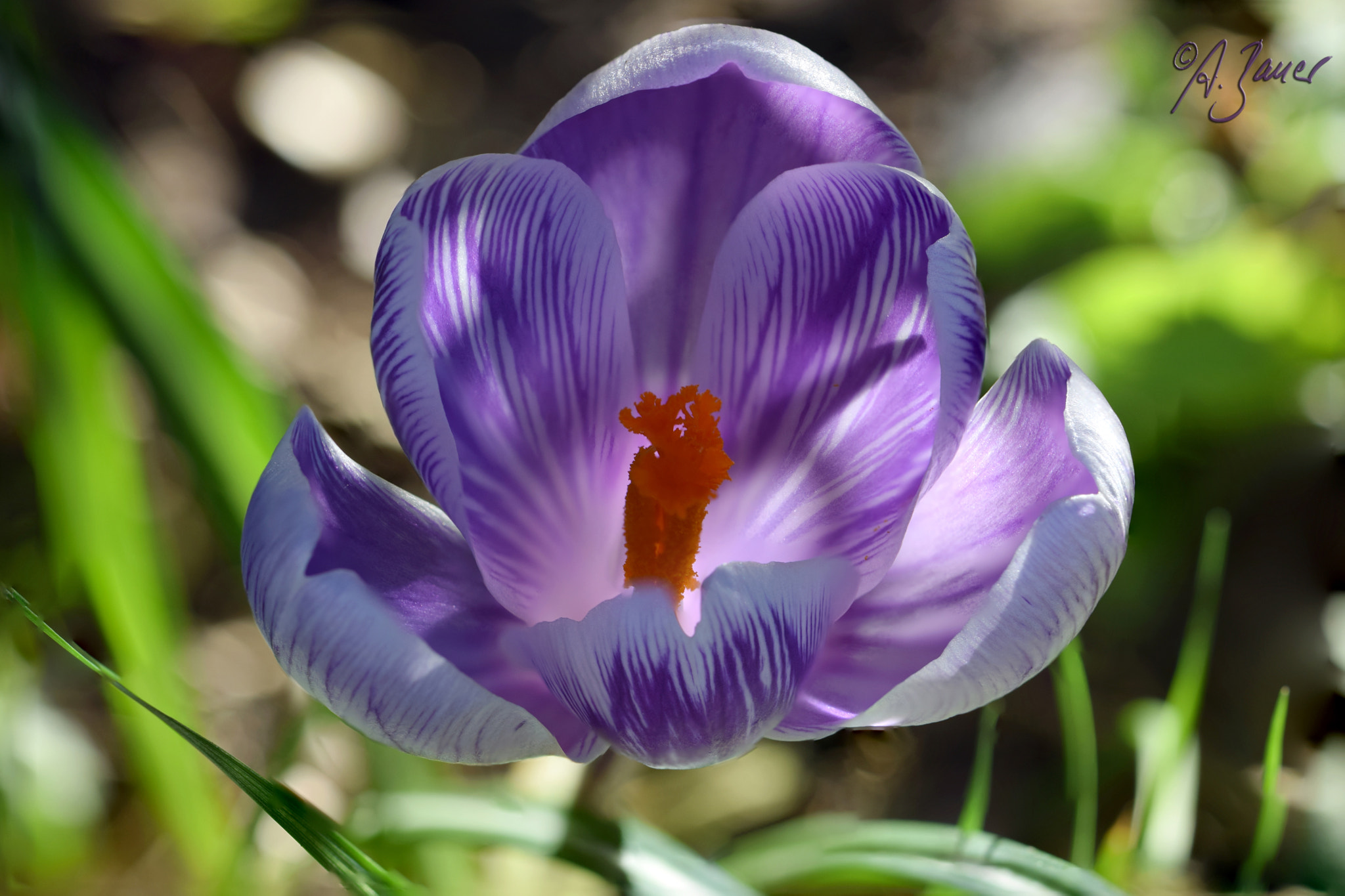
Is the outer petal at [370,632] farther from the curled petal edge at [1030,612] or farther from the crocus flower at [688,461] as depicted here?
the curled petal edge at [1030,612]

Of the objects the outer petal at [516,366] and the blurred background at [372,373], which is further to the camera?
the blurred background at [372,373]

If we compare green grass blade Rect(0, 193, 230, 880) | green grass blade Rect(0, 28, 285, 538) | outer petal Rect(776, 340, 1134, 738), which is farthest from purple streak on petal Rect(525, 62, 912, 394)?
green grass blade Rect(0, 193, 230, 880)

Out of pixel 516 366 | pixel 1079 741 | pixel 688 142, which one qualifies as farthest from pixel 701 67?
pixel 1079 741

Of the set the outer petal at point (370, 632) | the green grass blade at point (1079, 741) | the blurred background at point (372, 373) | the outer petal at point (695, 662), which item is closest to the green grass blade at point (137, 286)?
the blurred background at point (372, 373)

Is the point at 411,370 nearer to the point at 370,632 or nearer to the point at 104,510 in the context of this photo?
the point at 370,632

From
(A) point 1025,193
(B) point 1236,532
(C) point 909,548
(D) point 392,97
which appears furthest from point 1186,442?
(D) point 392,97

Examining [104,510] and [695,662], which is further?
[104,510]
